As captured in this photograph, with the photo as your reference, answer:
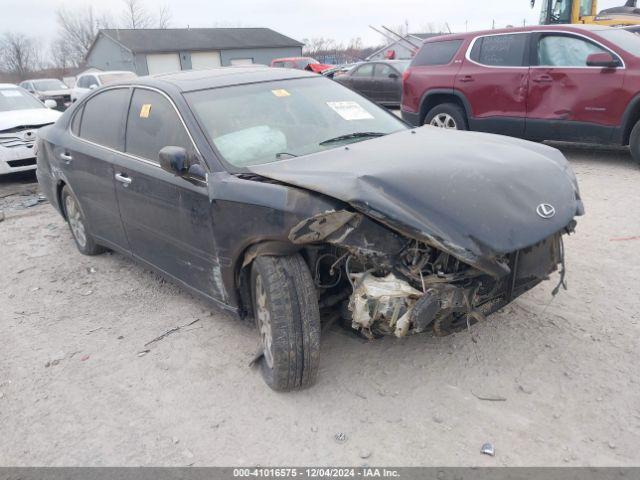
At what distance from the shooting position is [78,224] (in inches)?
203

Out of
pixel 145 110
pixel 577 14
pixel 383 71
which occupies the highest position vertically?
pixel 577 14

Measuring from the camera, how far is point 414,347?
132 inches

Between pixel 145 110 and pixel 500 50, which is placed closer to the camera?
pixel 145 110

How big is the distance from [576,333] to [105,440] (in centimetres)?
278

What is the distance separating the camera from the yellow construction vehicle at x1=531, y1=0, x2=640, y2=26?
11.5 meters

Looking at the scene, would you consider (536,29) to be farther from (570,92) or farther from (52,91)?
(52,91)

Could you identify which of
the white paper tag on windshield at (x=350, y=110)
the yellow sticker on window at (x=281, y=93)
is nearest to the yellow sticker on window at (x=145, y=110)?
the yellow sticker on window at (x=281, y=93)

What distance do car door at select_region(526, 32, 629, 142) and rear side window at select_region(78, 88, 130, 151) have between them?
5.39 m

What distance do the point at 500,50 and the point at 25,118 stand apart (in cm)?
762

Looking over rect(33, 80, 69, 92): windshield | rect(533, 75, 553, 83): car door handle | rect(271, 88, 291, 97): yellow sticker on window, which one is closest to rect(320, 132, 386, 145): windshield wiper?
rect(271, 88, 291, 97): yellow sticker on window

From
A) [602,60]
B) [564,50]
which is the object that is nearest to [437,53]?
[564,50]

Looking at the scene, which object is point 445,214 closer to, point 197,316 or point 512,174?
point 512,174

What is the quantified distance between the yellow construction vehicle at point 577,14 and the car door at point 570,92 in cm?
520

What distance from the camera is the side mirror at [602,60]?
648cm
